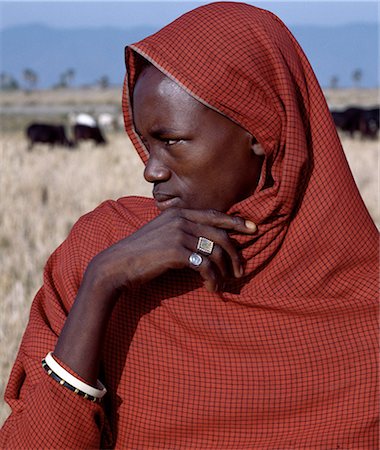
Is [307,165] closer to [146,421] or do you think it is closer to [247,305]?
[247,305]

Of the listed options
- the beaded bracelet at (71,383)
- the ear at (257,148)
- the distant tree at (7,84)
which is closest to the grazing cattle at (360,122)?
the ear at (257,148)

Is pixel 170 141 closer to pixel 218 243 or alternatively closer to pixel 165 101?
pixel 165 101

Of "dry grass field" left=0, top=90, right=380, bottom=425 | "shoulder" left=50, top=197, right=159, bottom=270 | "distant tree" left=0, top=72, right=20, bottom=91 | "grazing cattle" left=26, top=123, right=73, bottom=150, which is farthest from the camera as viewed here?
"distant tree" left=0, top=72, right=20, bottom=91

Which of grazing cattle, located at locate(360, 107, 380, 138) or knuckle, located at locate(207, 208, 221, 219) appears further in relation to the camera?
grazing cattle, located at locate(360, 107, 380, 138)

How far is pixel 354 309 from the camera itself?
1.85 meters

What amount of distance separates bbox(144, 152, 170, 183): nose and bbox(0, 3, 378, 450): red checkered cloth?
16 centimetres

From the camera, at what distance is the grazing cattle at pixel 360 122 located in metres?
20.0

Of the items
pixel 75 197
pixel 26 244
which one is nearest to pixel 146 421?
pixel 26 244

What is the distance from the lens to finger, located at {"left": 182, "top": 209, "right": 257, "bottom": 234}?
1718mm

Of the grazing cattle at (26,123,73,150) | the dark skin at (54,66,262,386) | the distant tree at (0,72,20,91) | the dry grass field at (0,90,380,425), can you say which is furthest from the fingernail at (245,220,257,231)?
the distant tree at (0,72,20,91)

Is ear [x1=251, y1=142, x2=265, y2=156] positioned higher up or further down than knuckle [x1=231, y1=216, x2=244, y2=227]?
higher up

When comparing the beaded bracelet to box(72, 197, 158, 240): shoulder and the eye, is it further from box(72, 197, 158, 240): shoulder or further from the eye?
the eye

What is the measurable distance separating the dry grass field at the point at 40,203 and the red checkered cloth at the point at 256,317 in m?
1.33

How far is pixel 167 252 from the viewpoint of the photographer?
170 centimetres
